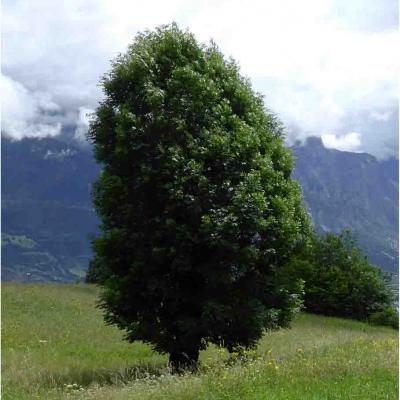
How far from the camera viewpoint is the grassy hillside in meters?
11.2

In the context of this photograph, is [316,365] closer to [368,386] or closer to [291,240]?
[368,386]

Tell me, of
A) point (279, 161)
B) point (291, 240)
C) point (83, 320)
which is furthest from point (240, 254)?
point (83, 320)

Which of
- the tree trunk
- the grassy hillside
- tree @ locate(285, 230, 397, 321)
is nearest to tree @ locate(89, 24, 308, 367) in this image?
the tree trunk

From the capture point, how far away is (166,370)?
54.1 ft

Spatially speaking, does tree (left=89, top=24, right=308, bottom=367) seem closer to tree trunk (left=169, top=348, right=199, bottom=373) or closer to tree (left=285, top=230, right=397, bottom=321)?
tree trunk (left=169, top=348, right=199, bottom=373)

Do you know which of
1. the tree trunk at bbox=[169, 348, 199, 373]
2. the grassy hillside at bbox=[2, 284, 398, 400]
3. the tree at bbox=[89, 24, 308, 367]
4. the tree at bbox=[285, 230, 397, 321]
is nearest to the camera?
the grassy hillside at bbox=[2, 284, 398, 400]

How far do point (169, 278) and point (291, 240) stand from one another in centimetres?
417

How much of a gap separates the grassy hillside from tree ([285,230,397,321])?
3639cm

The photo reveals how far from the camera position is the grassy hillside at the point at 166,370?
11227mm

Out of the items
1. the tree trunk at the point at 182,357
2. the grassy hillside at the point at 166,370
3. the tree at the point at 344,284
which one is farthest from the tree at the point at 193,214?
the tree at the point at 344,284

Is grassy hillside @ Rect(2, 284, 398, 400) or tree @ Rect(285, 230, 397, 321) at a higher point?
tree @ Rect(285, 230, 397, 321)

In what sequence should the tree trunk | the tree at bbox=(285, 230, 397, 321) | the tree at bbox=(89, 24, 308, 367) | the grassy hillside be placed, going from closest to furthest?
the grassy hillside < the tree at bbox=(89, 24, 308, 367) < the tree trunk < the tree at bbox=(285, 230, 397, 321)

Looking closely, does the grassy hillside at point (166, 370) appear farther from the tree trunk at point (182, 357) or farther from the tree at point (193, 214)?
the tree at point (193, 214)

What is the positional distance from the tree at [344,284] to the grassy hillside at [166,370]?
119 feet
